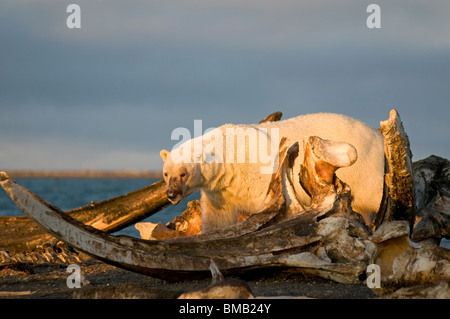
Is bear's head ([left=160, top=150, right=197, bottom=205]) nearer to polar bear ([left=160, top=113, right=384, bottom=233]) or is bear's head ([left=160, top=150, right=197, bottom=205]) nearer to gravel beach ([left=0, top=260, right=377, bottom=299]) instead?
polar bear ([left=160, top=113, right=384, bottom=233])

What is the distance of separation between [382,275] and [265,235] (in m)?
1.28

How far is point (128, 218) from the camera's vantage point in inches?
364

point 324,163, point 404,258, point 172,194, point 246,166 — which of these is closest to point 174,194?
point 172,194

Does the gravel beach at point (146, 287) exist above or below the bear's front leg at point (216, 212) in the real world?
below

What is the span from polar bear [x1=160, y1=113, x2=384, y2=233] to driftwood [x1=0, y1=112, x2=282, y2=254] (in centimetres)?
41

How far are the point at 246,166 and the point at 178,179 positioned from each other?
0.92m

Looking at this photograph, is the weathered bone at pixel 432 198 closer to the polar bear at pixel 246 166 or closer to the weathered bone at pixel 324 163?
the weathered bone at pixel 324 163

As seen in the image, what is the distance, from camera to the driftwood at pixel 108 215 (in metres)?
9.16

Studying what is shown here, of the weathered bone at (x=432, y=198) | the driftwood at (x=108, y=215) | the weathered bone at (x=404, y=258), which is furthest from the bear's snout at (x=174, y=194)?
the weathered bone at (x=404, y=258)

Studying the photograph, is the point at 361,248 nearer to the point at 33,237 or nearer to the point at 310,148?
the point at 310,148

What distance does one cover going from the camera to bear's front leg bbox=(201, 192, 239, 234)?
916cm

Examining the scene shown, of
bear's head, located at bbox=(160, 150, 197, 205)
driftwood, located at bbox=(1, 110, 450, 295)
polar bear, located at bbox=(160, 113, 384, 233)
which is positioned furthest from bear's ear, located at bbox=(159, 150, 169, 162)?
driftwood, located at bbox=(1, 110, 450, 295)

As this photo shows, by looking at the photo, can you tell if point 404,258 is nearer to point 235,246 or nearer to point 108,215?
point 235,246
